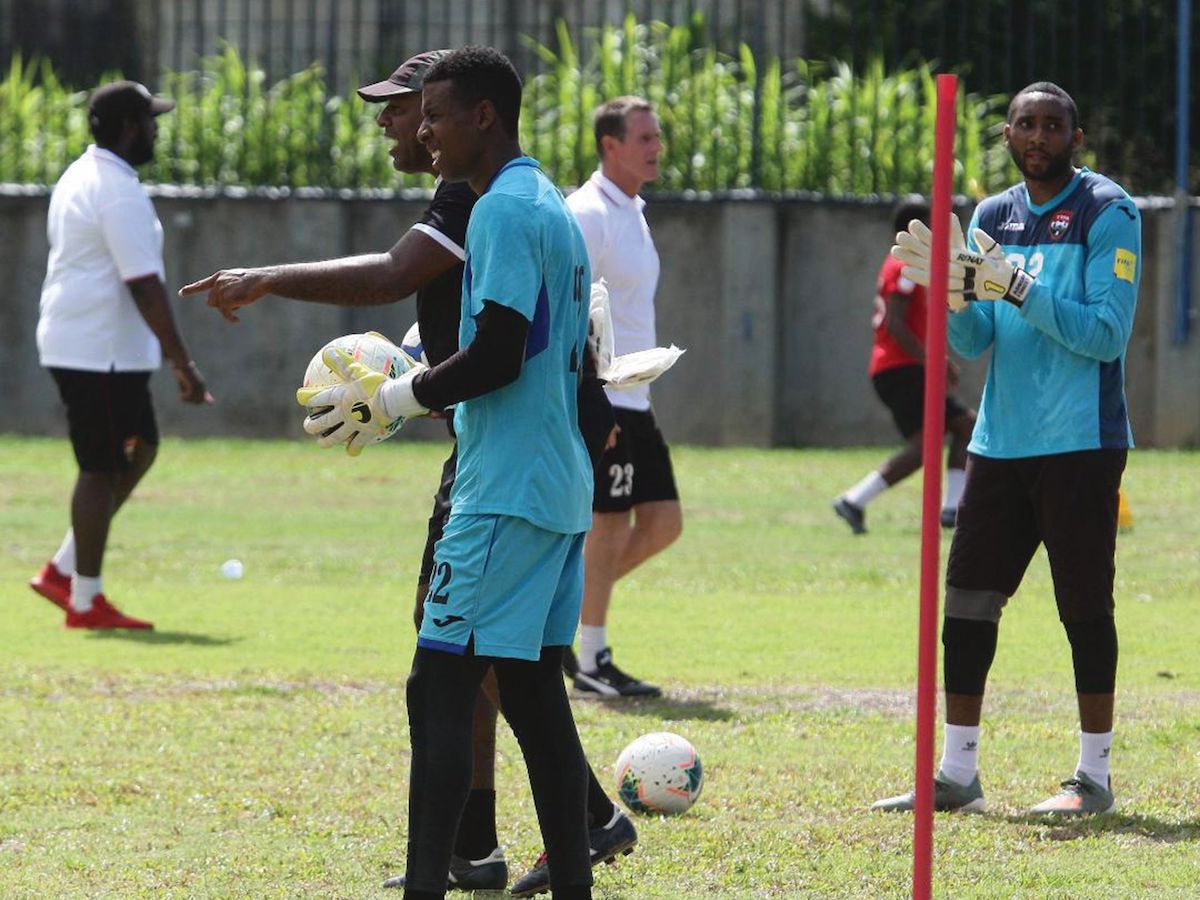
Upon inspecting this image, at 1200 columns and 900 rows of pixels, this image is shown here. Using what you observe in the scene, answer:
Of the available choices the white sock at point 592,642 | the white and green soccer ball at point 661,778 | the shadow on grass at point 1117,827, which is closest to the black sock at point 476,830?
the white and green soccer ball at point 661,778

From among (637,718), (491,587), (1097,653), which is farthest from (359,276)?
(637,718)

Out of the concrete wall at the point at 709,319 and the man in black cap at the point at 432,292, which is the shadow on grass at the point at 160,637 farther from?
the concrete wall at the point at 709,319

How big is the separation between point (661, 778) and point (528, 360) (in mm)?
1948

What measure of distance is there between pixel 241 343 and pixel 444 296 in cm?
1382

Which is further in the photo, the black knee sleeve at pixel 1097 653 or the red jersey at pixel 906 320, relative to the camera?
the red jersey at pixel 906 320

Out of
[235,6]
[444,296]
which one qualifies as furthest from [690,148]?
[444,296]

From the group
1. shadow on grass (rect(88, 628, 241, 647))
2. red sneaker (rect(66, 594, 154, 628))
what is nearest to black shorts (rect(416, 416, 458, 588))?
shadow on grass (rect(88, 628, 241, 647))

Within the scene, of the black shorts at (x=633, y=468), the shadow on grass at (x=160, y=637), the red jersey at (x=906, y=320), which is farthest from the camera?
the red jersey at (x=906, y=320)

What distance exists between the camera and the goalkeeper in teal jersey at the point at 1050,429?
6332mm

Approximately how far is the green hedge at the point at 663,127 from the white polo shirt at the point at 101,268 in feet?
29.9

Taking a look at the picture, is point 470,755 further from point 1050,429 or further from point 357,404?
point 1050,429

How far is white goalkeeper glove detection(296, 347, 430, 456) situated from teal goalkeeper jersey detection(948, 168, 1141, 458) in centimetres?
220

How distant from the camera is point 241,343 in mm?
18953

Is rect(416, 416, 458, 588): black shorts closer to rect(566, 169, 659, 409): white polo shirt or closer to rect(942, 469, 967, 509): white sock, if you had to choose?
rect(566, 169, 659, 409): white polo shirt
